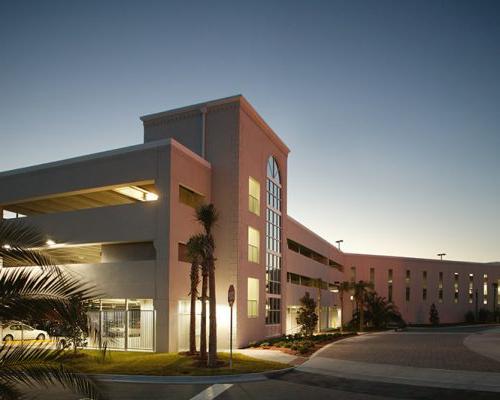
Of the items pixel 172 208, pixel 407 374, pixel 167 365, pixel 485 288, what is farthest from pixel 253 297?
pixel 485 288

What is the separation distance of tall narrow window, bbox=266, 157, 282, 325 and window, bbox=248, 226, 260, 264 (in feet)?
5.97

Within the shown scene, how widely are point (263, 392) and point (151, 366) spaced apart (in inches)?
223

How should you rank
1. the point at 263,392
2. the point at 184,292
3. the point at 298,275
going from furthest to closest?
the point at 298,275 → the point at 184,292 → the point at 263,392

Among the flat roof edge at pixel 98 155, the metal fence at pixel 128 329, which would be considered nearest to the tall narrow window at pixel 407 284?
the metal fence at pixel 128 329

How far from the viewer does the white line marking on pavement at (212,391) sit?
1444 cm

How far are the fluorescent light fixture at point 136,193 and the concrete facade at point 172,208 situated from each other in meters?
0.14

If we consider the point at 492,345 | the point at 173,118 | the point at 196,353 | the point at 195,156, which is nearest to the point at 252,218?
the point at 195,156

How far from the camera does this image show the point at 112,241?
89.7 ft

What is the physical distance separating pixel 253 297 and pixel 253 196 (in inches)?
240

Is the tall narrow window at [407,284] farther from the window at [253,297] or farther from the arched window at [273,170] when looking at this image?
the window at [253,297]

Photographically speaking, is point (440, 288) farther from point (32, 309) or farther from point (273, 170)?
point (32, 309)

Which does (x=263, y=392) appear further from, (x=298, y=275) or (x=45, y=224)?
(x=298, y=275)

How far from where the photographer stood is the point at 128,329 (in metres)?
25.7

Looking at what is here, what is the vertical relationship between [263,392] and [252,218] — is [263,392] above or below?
below
